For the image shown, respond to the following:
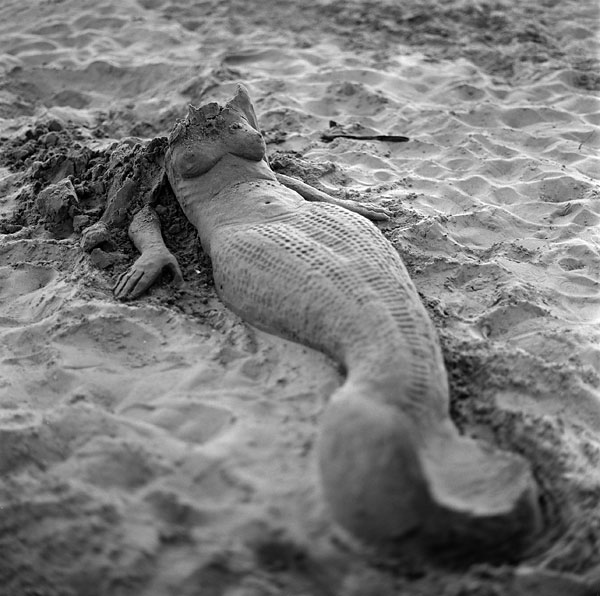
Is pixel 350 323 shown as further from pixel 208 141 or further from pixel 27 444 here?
pixel 208 141

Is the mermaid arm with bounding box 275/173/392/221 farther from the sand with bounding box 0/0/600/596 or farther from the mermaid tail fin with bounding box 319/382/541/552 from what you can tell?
the mermaid tail fin with bounding box 319/382/541/552

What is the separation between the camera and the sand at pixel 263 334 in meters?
2.23

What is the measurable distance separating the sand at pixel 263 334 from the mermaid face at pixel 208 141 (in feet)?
1.02

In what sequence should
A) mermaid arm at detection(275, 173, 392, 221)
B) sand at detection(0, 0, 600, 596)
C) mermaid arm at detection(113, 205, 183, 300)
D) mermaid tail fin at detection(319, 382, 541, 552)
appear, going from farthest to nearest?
mermaid arm at detection(275, 173, 392, 221), mermaid arm at detection(113, 205, 183, 300), sand at detection(0, 0, 600, 596), mermaid tail fin at detection(319, 382, 541, 552)

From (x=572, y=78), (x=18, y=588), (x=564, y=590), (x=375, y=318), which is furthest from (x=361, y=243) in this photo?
(x=572, y=78)

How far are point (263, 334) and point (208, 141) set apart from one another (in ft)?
4.13

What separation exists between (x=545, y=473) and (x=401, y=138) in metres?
3.04

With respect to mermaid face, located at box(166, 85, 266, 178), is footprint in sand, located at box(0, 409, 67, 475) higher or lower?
lower

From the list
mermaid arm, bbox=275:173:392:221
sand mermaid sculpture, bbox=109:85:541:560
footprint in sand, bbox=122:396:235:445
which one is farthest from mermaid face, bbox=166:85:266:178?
footprint in sand, bbox=122:396:235:445

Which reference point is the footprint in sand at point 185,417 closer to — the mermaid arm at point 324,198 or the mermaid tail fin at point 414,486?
the mermaid tail fin at point 414,486

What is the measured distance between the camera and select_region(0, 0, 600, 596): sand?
7.32 feet

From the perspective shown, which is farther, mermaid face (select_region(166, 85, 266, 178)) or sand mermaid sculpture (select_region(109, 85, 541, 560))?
mermaid face (select_region(166, 85, 266, 178))

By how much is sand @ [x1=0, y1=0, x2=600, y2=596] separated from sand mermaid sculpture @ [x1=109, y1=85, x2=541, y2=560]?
0.13 meters

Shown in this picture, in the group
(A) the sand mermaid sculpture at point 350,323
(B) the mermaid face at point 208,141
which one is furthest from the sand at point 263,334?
(B) the mermaid face at point 208,141
